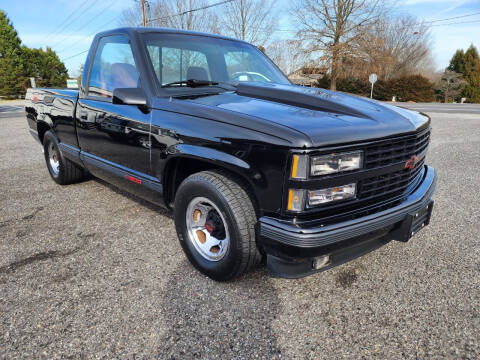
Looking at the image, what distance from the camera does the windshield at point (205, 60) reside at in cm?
272

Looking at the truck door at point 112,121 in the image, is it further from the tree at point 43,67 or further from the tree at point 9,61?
the tree at point 43,67

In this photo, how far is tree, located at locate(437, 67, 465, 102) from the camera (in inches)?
1459

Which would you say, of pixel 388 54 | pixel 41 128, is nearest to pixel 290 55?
pixel 388 54

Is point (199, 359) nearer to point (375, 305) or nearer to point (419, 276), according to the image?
point (375, 305)

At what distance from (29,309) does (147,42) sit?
6.96 feet

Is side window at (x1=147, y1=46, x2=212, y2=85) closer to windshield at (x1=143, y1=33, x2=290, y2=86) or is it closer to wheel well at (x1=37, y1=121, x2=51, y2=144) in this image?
windshield at (x1=143, y1=33, x2=290, y2=86)

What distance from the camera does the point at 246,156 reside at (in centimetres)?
188

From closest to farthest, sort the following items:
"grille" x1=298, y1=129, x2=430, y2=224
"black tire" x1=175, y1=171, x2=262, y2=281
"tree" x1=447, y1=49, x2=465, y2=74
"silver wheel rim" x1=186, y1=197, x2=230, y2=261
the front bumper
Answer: the front bumper, "grille" x1=298, y1=129, x2=430, y2=224, "black tire" x1=175, y1=171, x2=262, y2=281, "silver wheel rim" x1=186, y1=197, x2=230, y2=261, "tree" x1=447, y1=49, x2=465, y2=74

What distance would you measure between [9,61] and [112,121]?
40.5 meters

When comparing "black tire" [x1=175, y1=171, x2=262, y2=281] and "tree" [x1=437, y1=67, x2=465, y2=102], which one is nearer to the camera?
"black tire" [x1=175, y1=171, x2=262, y2=281]

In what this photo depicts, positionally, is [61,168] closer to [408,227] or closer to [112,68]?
[112,68]

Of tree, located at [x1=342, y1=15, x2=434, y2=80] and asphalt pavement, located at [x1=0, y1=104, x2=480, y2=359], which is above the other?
tree, located at [x1=342, y1=15, x2=434, y2=80]

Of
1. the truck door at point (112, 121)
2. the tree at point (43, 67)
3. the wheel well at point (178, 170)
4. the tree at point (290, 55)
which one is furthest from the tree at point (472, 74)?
the tree at point (43, 67)

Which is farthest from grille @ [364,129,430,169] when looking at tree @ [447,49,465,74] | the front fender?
tree @ [447,49,465,74]
